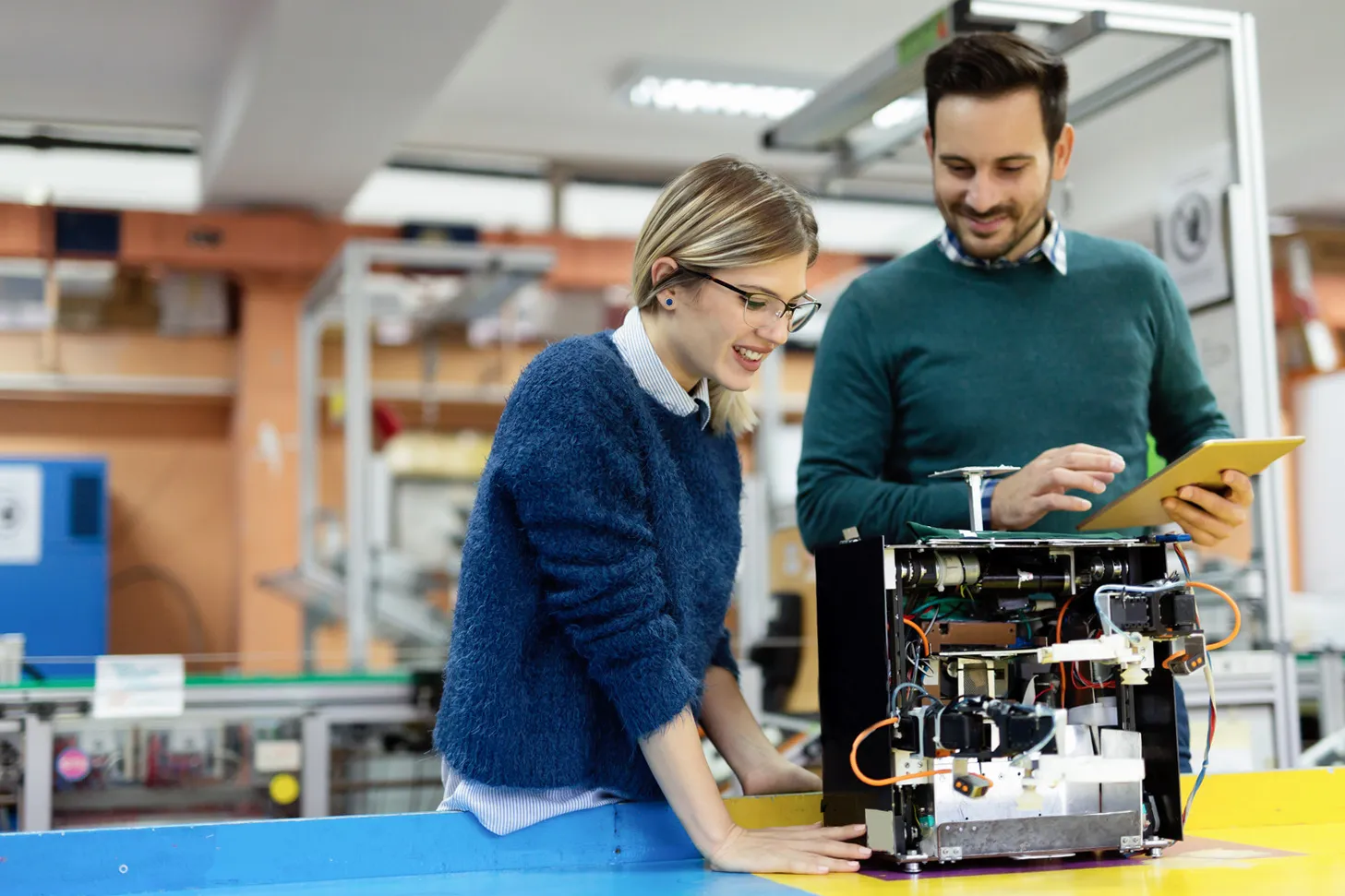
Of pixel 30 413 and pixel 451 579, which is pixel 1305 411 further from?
pixel 30 413

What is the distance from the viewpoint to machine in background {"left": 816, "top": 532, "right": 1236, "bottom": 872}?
114cm

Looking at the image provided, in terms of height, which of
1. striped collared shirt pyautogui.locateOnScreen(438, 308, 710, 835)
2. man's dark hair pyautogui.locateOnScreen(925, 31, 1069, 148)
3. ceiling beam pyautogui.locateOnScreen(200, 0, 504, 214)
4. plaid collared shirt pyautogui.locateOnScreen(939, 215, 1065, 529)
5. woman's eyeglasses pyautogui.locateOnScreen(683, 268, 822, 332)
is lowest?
striped collared shirt pyautogui.locateOnScreen(438, 308, 710, 835)

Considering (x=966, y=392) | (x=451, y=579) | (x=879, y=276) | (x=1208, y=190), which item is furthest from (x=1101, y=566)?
(x=451, y=579)

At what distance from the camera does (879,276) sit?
1.67 m

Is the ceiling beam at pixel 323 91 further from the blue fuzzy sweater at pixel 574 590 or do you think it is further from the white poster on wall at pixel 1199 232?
the blue fuzzy sweater at pixel 574 590

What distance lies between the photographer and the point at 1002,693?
1235mm

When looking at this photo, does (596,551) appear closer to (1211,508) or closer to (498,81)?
(1211,508)

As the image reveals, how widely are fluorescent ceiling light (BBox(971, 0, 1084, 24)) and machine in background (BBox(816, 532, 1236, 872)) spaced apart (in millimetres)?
1757

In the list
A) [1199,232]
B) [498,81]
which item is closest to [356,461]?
[498,81]

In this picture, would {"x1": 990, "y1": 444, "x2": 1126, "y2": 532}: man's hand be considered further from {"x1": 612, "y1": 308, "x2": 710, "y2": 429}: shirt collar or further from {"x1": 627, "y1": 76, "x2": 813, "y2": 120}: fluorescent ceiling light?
{"x1": 627, "y1": 76, "x2": 813, "y2": 120}: fluorescent ceiling light

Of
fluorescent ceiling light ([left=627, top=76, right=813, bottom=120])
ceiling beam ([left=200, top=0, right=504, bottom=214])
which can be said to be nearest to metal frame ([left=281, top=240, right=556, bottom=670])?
ceiling beam ([left=200, top=0, right=504, bottom=214])

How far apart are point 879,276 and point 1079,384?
27 centimetres

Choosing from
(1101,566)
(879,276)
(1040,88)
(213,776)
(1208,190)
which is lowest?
(213,776)

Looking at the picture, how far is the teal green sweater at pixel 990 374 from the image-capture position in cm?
157
